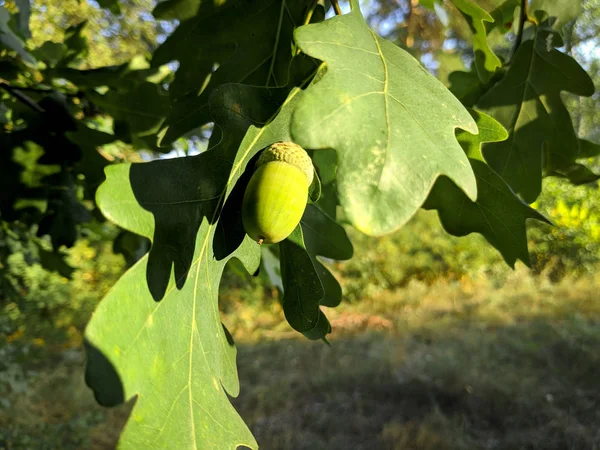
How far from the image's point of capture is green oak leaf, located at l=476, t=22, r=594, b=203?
3.31ft

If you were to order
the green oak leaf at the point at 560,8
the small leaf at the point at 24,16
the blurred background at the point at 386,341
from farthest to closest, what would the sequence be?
1. the blurred background at the point at 386,341
2. the small leaf at the point at 24,16
3. the green oak leaf at the point at 560,8

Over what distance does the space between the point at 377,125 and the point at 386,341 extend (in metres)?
4.96

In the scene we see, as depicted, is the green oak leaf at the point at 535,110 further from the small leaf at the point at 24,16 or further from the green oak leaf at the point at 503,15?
the small leaf at the point at 24,16

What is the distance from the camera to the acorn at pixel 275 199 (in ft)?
1.86

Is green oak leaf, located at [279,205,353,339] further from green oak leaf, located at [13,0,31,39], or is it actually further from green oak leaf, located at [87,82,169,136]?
green oak leaf, located at [13,0,31,39]

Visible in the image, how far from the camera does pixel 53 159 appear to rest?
1.30 meters

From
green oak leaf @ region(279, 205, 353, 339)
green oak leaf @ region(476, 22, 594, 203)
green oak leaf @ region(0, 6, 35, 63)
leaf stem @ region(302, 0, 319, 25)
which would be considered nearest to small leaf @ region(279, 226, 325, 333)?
green oak leaf @ region(279, 205, 353, 339)

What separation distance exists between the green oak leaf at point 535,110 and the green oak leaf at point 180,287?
1.68ft

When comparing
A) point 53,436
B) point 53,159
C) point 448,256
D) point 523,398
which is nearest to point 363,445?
point 523,398

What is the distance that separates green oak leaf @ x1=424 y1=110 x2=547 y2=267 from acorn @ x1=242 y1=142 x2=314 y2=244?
251mm

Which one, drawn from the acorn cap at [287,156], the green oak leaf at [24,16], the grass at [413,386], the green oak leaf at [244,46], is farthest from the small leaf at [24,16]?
the grass at [413,386]

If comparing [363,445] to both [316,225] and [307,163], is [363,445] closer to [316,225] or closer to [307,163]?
[316,225]

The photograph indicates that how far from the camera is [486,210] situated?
83 centimetres

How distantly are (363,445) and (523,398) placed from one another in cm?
115
